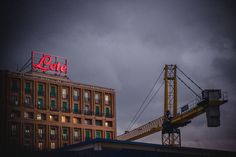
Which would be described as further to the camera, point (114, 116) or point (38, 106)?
point (114, 116)

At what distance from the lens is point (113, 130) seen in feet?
405

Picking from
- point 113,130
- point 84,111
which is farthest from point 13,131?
point 113,130

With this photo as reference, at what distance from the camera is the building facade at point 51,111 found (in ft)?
352

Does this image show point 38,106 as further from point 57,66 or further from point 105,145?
point 105,145

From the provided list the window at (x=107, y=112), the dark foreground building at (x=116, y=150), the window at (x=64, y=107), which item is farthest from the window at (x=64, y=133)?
the dark foreground building at (x=116, y=150)

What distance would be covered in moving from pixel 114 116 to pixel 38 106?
900 inches

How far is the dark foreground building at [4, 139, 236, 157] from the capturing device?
69312 millimetres

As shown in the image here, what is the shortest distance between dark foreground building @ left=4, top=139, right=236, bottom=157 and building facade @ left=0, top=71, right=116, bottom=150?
30.9 m

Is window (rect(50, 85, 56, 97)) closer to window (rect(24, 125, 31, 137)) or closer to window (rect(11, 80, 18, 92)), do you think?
window (rect(11, 80, 18, 92))

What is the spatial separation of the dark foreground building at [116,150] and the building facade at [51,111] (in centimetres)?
3093

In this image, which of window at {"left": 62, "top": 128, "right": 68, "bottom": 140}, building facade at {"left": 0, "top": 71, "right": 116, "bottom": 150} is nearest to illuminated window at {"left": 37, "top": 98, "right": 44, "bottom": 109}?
building facade at {"left": 0, "top": 71, "right": 116, "bottom": 150}

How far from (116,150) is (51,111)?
4283 centimetres

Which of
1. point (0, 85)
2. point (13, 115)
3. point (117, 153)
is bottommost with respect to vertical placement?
point (117, 153)

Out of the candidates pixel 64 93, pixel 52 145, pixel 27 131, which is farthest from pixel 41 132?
pixel 64 93
